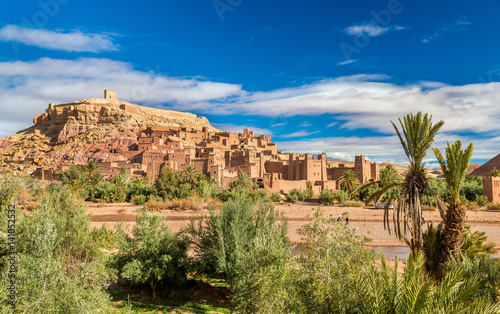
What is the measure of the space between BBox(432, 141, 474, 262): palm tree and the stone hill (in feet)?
159

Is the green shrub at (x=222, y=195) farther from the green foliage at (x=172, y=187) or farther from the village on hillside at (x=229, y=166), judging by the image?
the village on hillside at (x=229, y=166)

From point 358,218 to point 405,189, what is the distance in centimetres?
1902

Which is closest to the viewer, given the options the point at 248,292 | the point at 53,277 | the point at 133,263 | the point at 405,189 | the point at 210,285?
the point at 53,277

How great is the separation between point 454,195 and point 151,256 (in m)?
8.43

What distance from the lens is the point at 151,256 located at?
991 centimetres

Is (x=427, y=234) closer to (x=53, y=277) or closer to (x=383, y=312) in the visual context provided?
(x=383, y=312)

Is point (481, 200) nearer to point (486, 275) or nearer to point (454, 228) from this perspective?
point (454, 228)

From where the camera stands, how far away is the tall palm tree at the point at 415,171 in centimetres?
673

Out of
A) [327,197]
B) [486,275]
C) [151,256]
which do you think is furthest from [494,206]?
[151,256]

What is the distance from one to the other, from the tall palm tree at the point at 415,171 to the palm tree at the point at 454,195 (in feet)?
1.49

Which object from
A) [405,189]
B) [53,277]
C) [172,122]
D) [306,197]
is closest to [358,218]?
[306,197]

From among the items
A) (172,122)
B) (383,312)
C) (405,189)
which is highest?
(172,122)

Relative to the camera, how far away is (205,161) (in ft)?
132

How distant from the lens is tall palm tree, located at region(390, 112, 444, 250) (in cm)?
673
